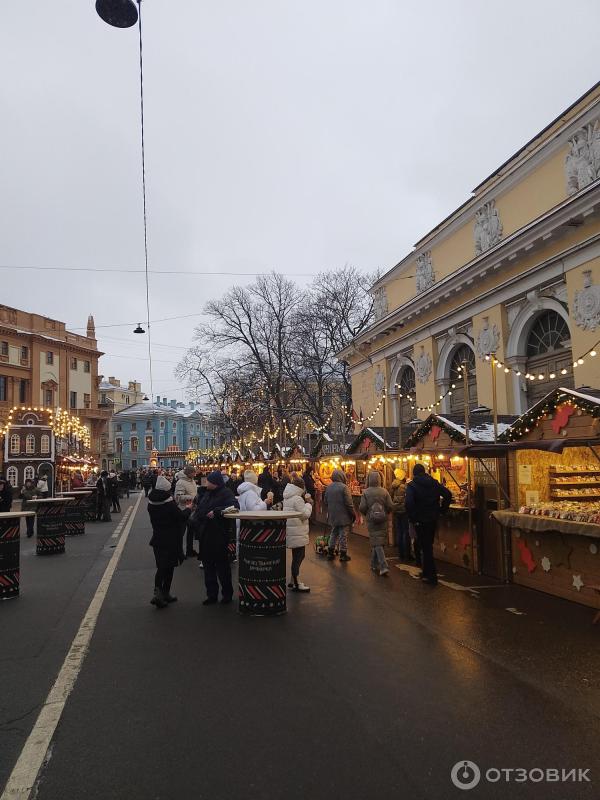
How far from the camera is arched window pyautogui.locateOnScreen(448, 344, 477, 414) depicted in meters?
21.2

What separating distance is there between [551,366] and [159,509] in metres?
13.5

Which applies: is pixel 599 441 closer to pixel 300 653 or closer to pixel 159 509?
pixel 300 653

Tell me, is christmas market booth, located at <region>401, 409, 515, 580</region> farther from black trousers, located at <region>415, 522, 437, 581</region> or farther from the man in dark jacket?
black trousers, located at <region>415, 522, 437, 581</region>

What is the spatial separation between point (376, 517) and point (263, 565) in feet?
11.0

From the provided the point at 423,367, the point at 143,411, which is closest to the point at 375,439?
the point at 423,367

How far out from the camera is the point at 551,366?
17.3 meters

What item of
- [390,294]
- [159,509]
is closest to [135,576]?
[159,509]

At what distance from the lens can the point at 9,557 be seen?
8.55 metres

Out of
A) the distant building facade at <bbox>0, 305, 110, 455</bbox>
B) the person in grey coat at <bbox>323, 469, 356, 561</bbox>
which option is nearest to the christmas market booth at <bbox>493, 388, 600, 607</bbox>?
the person in grey coat at <bbox>323, 469, 356, 561</bbox>

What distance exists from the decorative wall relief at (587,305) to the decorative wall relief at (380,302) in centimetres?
1386

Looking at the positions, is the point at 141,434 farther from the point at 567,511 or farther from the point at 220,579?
the point at 567,511

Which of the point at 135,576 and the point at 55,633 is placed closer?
the point at 55,633

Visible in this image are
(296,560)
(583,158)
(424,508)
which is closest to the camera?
(296,560)

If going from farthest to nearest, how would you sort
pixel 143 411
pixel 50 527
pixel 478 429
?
pixel 143 411
pixel 50 527
pixel 478 429
